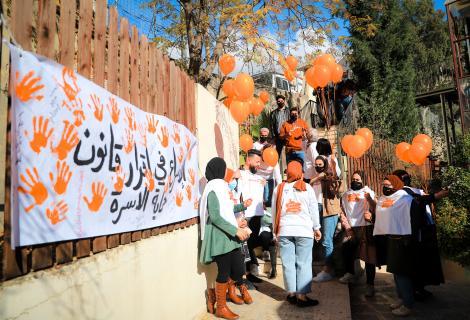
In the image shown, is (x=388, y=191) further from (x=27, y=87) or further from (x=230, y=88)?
(x=27, y=87)

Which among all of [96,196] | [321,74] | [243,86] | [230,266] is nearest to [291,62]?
[321,74]

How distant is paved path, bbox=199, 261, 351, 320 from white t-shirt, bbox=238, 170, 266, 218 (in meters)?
1.13

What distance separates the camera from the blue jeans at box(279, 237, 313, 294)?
429 cm

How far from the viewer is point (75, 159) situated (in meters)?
1.98

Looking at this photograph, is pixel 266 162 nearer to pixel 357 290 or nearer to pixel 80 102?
pixel 357 290

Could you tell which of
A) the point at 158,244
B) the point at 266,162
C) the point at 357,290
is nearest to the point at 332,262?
the point at 357,290

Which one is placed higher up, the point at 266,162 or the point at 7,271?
the point at 266,162

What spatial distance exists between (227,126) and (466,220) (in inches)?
142

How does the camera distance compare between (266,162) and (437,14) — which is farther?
(437,14)

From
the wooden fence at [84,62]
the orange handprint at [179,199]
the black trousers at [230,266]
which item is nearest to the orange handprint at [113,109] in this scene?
the wooden fence at [84,62]

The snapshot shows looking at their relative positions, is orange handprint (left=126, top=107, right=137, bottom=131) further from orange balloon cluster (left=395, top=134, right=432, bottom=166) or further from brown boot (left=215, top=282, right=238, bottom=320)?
orange balloon cluster (left=395, top=134, right=432, bottom=166)

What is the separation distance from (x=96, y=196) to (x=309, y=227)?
2.89 metres

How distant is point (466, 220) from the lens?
3812 mm

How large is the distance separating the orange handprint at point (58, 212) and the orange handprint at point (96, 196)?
18 cm
